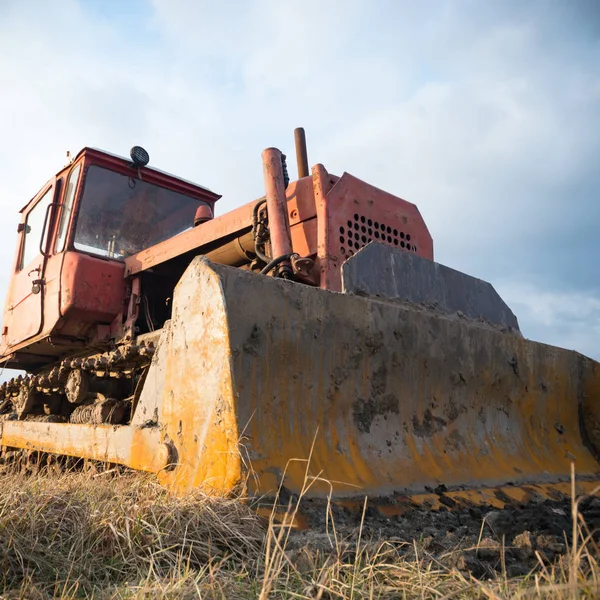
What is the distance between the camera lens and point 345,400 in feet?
7.97

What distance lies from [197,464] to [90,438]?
907mm

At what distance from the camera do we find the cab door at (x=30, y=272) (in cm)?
486

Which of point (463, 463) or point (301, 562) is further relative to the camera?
point (463, 463)

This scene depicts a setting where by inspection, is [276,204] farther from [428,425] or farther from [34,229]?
[34,229]

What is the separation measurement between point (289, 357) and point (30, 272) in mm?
3634

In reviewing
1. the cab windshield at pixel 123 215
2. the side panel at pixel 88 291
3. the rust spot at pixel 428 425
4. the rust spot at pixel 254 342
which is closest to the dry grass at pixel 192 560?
the rust spot at pixel 254 342

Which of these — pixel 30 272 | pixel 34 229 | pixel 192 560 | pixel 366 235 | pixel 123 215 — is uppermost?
pixel 34 229

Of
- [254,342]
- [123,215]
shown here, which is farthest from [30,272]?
[254,342]

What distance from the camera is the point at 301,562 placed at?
4.96 feet

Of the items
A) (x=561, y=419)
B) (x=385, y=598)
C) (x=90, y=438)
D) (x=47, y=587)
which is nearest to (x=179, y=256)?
(x=90, y=438)

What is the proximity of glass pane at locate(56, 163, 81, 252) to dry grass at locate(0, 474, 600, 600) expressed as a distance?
10.4 feet

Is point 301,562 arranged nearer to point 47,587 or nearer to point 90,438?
point 47,587

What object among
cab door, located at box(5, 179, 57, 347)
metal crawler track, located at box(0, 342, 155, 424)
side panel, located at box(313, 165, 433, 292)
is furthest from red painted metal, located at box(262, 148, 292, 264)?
cab door, located at box(5, 179, 57, 347)

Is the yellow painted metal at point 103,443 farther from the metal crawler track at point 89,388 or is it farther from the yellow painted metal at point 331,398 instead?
the metal crawler track at point 89,388
